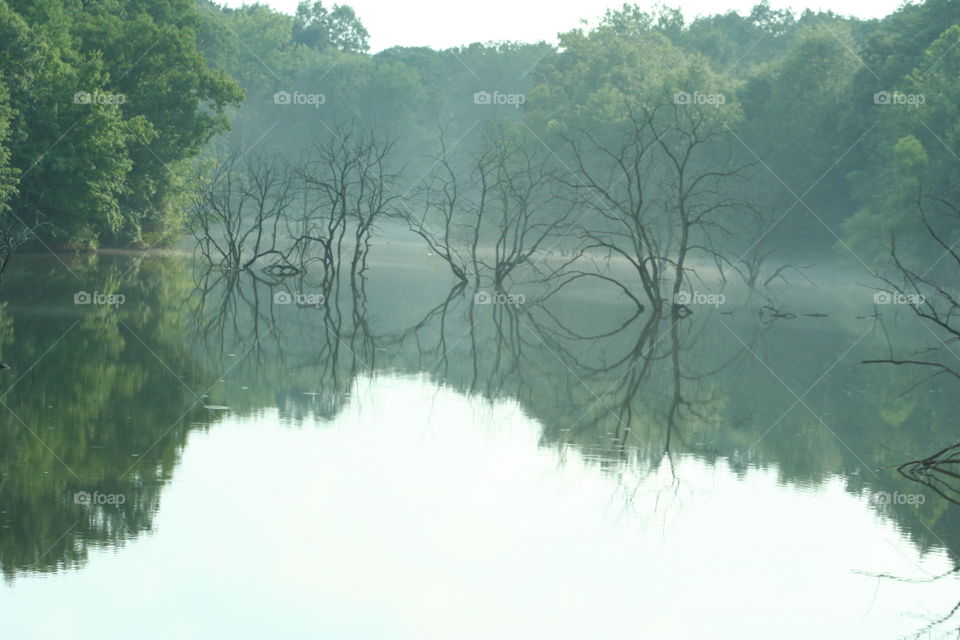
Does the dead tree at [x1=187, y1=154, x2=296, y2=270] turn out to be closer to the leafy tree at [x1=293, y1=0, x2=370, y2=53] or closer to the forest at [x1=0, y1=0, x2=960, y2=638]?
the forest at [x1=0, y1=0, x2=960, y2=638]

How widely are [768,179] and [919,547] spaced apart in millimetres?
47886

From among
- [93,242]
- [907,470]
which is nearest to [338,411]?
[907,470]

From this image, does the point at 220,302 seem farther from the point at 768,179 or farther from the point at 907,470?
the point at 768,179

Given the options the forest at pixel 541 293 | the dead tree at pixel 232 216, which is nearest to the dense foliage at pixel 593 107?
the forest at pixel 541 293

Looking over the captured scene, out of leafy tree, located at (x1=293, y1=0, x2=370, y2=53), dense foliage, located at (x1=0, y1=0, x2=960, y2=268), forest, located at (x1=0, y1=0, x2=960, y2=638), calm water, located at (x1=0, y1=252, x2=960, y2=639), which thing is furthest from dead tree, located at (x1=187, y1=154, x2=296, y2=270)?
leafy tree, located at (x1=293, y1=0, x2=370, y2=53)

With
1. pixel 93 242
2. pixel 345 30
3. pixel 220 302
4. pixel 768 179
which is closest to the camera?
pixel 220 302

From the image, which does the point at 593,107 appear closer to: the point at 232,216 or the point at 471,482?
the point at 232,216

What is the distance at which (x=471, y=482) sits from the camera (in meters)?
10.9

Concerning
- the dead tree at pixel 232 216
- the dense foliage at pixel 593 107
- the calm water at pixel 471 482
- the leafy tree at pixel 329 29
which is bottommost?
the calm water at pixel 471 482

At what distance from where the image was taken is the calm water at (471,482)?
7566mm

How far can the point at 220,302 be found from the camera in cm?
2784

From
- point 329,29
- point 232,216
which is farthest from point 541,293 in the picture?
point 329,29

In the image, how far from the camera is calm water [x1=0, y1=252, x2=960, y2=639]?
757 cm

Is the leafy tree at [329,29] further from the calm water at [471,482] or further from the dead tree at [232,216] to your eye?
the calm water at [471,482]
